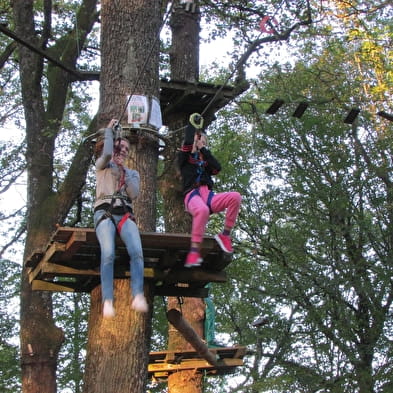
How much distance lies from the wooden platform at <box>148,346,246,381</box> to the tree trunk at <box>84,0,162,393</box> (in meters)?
3.27

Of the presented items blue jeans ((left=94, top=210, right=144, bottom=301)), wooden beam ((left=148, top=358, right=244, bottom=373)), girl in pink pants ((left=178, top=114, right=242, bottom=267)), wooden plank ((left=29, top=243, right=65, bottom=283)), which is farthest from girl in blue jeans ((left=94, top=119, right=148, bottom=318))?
wooden beam ((left=148, top=358, right=244, bottom=373))

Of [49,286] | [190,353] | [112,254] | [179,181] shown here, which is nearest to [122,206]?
[112,254]

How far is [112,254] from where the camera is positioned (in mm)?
4676

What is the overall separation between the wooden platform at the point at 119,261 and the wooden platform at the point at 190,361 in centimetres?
277

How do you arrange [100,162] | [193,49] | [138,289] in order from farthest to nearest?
[193,49] → [100,162] → [138,289]

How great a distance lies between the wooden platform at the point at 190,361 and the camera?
8.59m

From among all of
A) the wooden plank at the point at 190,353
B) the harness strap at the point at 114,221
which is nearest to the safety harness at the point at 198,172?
the harness strap at the point at 114,221

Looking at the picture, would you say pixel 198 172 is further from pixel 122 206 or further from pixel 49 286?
pixel 49 286

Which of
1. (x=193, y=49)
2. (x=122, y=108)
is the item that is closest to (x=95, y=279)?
(x=122, y=108)

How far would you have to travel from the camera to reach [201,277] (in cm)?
561

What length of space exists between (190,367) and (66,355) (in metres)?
8.97

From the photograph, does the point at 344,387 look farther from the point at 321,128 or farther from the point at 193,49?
the point at 193,49

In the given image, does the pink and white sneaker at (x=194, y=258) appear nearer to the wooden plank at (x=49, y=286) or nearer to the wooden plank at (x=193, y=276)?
the wooden plank at (x=193, y=276)

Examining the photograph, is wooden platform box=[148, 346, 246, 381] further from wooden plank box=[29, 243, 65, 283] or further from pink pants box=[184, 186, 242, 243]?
pink pants box=[184, 186, 242, 243]
